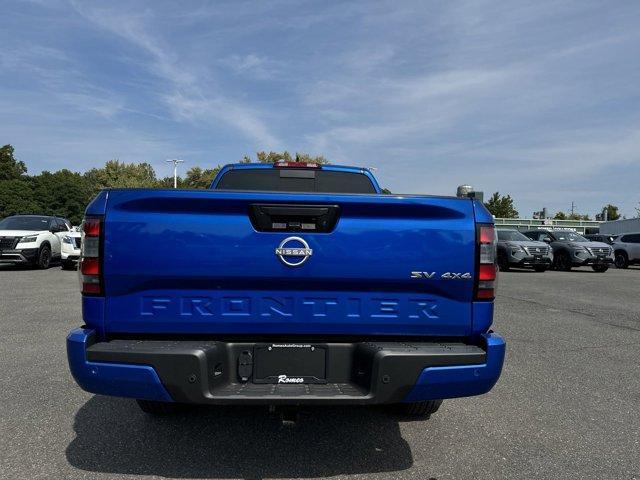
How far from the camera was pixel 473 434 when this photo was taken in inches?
137

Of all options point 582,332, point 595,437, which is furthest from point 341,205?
point 582,332

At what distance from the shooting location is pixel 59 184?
68250mm

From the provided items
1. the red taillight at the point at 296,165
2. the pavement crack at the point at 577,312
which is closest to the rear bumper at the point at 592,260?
the pavement crack at the point at 577,312

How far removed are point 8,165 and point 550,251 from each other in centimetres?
7781

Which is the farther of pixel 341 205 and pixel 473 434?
pixel 473 434

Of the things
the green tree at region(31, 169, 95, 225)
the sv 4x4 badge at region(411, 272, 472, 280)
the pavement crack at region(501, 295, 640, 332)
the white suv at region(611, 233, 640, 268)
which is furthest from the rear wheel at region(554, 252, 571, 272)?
the green tree at region(31, 169, 95, 225)

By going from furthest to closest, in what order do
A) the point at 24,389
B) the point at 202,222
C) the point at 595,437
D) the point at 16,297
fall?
the point at 16,297
the point at 24,389
the point at 595,437
the point at 202,222

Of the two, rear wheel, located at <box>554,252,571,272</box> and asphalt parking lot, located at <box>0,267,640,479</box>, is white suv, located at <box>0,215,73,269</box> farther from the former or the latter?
rear wheel, located at <box>554,252,571,272</box>

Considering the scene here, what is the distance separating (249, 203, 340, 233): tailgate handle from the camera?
265cm

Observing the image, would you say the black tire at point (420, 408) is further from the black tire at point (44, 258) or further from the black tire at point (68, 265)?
the black tire at point (44, 258)

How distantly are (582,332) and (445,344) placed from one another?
551cm

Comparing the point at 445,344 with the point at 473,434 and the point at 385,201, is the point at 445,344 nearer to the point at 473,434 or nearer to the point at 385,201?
the point at 385,201

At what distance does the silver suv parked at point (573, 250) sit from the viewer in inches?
781

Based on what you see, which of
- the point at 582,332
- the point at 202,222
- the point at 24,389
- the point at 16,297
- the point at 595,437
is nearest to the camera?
the point at 202,222
